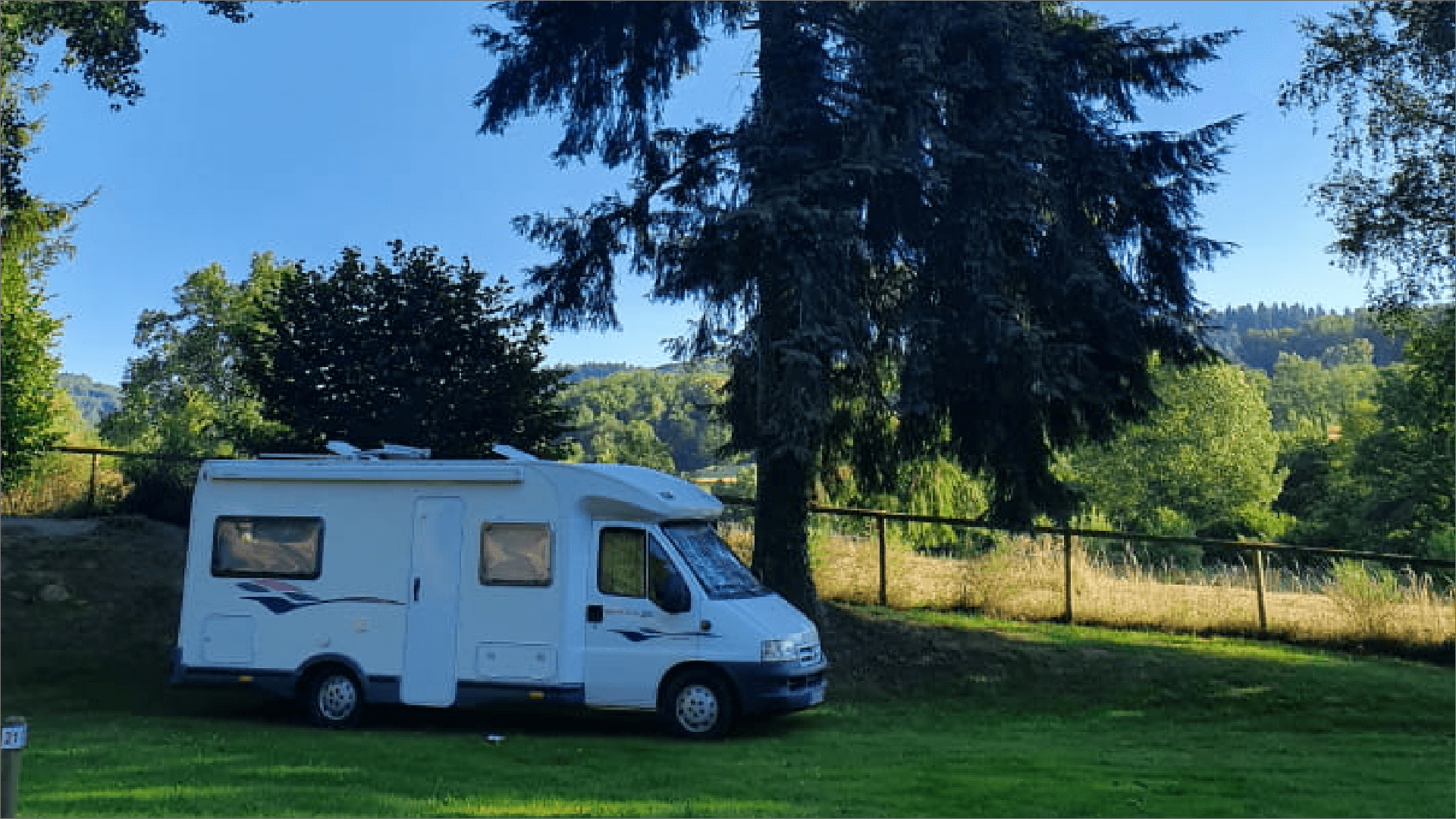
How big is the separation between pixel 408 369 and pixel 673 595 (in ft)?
27.4

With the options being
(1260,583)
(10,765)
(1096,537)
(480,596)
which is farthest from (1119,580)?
(10,765)

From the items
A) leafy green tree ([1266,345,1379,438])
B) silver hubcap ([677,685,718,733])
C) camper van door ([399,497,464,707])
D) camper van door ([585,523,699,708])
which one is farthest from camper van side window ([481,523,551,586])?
leafy green tree ([1266,345,1379,438])

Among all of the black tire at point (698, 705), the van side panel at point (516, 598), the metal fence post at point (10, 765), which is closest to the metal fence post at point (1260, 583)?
the black tire at point (698, 705)

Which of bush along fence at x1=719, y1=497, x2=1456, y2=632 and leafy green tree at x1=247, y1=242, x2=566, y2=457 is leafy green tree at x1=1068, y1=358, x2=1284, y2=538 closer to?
bush along fence at x1=719, y1=497, x2=1456, y2=632

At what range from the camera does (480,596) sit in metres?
11.4

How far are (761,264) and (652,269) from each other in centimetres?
269

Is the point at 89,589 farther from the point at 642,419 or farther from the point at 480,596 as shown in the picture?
the point at 642,419

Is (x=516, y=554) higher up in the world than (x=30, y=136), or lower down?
lower down

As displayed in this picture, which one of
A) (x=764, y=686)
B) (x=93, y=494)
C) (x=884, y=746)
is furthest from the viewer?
(x=93, y=494)

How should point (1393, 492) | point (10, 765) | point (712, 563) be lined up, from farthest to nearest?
point (1393, 492) < point (712, 563) < point (10, 765)

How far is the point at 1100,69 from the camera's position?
1678 cm

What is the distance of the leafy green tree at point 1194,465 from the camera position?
5803 cm

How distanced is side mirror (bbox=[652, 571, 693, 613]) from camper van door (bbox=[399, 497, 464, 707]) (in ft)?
6.92

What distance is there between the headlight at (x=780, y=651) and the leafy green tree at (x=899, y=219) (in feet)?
11.1
